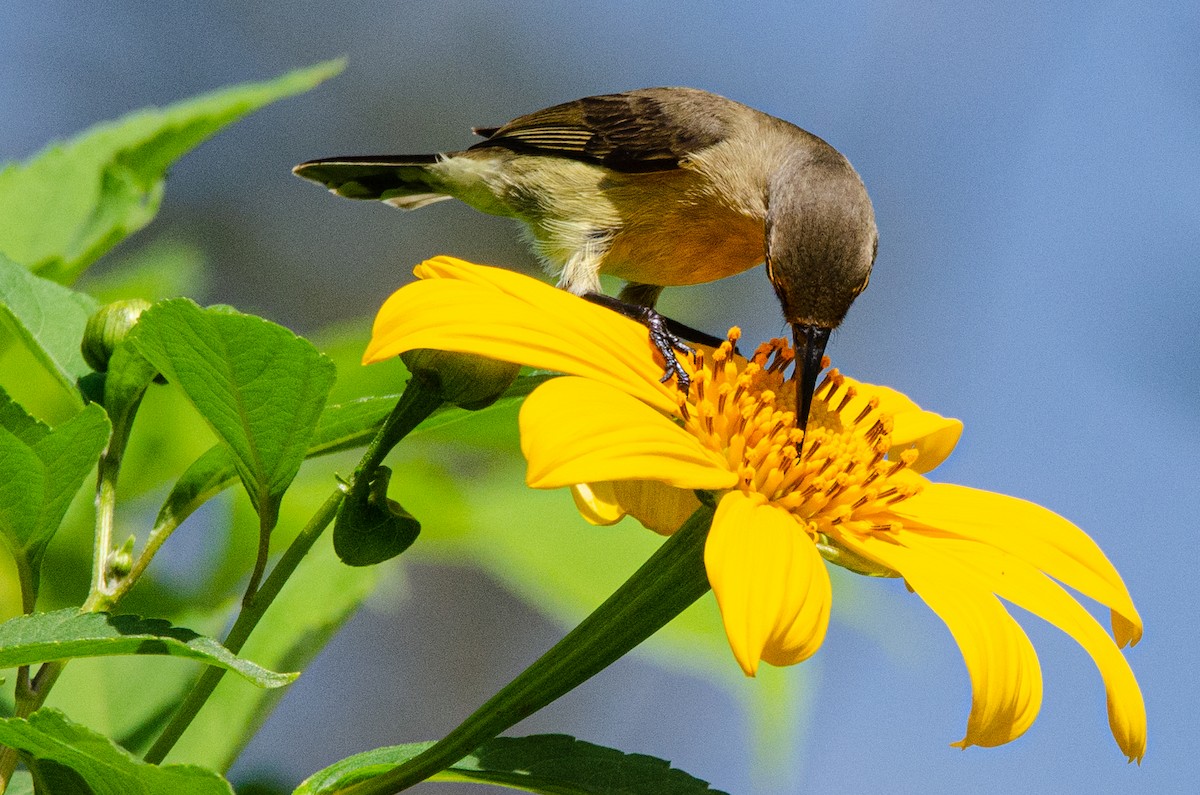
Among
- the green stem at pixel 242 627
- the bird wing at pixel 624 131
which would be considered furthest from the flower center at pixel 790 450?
the bird wing at pixel 624 131

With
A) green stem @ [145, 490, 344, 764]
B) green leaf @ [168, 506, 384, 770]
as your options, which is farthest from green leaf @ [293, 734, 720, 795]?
green leaf @ [168, 506, 384, 770]

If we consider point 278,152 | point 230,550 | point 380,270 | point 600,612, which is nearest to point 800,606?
point 600,612

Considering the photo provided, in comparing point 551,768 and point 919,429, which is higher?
point 919,429

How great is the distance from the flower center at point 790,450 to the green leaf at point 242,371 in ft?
1.68

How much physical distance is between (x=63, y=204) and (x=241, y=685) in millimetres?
794

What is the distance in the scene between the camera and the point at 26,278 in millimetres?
1551

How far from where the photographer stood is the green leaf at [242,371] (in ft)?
4.38

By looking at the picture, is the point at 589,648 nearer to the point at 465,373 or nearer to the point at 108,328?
the point at 465,373

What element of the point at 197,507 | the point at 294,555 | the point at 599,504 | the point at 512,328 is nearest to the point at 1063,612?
the point at 599,504

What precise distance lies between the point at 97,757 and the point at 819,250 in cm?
188

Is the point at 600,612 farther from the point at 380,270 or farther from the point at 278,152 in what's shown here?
the point at 278,152

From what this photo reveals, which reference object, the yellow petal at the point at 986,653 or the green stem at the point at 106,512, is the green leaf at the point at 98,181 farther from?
the yellow petal at the point at 986,653

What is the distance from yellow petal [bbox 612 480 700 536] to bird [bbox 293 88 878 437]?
112 centimetres

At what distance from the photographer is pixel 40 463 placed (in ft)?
4.34
